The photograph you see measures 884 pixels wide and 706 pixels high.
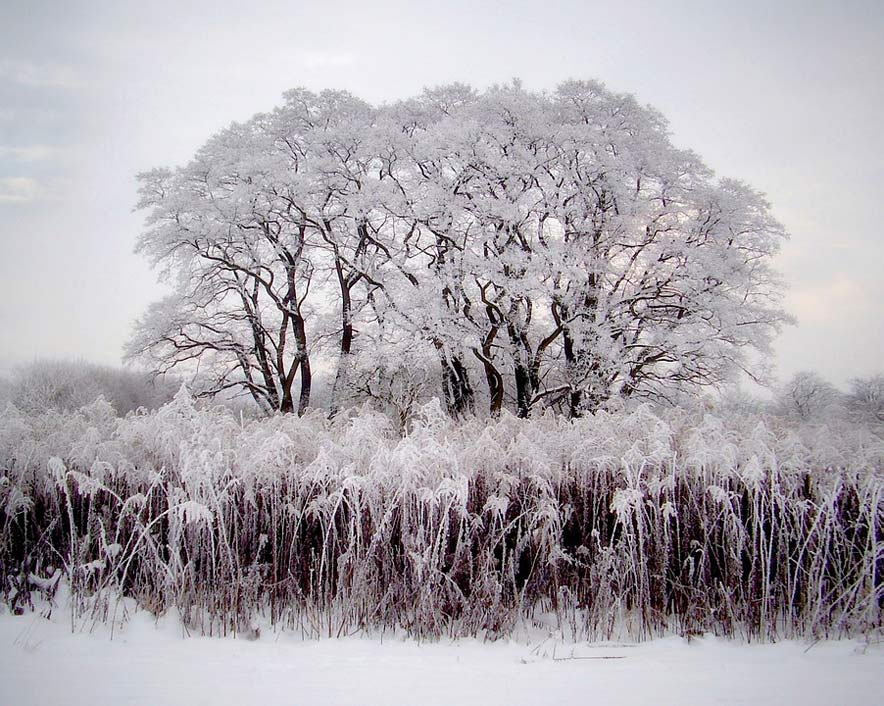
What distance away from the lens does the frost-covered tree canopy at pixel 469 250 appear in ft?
51.9

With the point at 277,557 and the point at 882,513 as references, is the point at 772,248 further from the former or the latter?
the point at 277,557

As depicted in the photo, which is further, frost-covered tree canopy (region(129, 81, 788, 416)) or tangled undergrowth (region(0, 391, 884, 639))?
frost-covered tree canopy (region(129, 81, 788, 416))

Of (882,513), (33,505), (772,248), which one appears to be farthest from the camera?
(772,248)

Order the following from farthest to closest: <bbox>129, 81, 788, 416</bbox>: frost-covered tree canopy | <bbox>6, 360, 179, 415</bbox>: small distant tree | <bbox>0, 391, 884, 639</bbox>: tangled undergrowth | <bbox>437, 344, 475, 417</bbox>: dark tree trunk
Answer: <bbox>6, 360, 179, 415</bbox>: small distant tree < <bbox>437, 344, 475, 417</bbox>: dark tree trunk < <bbox>129, 81, 788, 416</bbox>: frost-covered tree canopy < <bbox>0, 391, 884, 639</bbox>: tangled undergrowth

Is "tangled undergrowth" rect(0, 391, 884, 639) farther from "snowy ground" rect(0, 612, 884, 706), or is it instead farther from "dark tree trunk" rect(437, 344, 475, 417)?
"dark tree trunk" rect(437, 344, 475, 417)

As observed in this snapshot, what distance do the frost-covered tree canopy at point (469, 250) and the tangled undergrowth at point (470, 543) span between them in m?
10.7

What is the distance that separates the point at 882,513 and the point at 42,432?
803 cm

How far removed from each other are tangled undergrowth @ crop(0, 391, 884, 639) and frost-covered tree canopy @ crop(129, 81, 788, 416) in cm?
1068

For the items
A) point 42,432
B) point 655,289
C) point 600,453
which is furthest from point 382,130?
point 600,453

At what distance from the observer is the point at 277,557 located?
13.8 ft

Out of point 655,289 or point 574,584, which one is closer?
point 574,584

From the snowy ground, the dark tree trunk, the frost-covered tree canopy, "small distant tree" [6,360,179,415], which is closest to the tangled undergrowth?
the snowy ground

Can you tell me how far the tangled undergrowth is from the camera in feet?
12.4

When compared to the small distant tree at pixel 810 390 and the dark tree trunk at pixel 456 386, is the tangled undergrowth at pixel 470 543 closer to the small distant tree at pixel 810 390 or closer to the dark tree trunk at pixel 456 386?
the dark tree trunk at pixel 456 386
